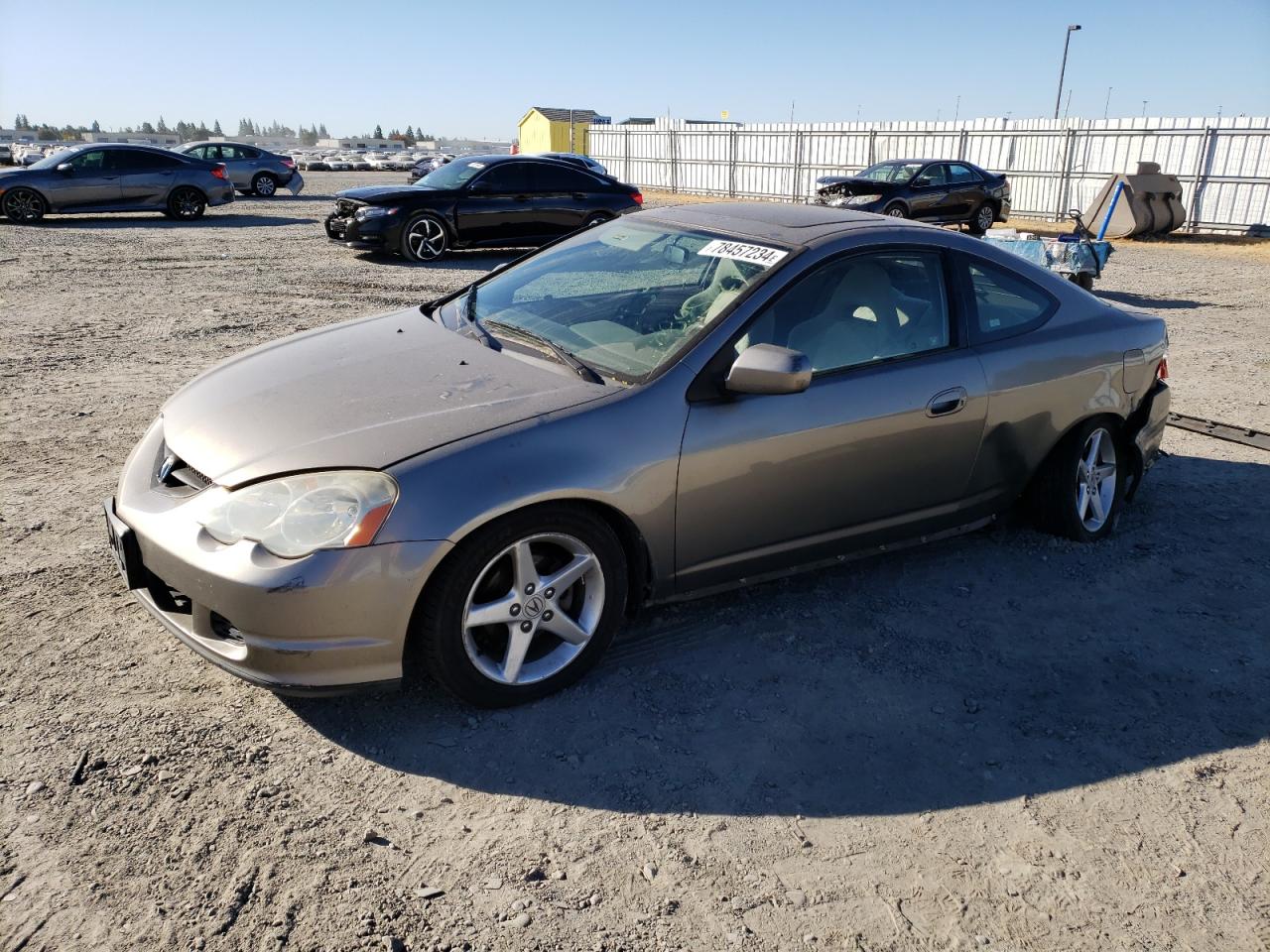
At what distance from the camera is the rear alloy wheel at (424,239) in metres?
13.8

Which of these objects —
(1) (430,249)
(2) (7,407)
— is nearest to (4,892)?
(2) (7,407)

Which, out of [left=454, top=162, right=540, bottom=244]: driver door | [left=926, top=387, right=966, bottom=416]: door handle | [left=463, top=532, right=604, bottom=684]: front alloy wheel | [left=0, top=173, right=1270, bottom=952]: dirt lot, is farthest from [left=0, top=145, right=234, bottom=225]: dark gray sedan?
[left=926, top=387, right=966, bottom=416]: door handle

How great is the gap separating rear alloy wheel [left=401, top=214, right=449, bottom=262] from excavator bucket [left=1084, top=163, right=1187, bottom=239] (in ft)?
45.8

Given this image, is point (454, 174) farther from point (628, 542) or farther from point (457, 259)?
point (628, 542)

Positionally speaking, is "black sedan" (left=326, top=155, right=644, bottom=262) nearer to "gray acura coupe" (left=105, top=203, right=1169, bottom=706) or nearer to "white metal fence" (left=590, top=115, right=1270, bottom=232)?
"gray acura coupe" (left=105, top=203, right=1169, bottom=706)

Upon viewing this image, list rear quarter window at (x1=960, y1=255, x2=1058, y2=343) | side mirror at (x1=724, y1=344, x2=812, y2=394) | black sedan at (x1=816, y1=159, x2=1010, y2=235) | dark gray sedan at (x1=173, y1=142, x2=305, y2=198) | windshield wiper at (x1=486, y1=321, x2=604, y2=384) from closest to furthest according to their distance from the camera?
side mirror at (x1=724, y1=344, x2=812, y2=394), windshield wiper at (x1=486, y1=321, x2=604, y2=384), rear quarter window at (x1=960, y1=255, x2=1058, y2=343), black sedan at (x1=816, y1=159, x2=1010, y2=235), dark gray sedan at (x1=173, y1=142, x2=305, y2=198)

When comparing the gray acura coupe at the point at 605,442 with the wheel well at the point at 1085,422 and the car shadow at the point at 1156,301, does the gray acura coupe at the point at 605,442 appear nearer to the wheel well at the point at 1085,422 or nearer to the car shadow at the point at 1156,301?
the wheel well at the point at 1085,422

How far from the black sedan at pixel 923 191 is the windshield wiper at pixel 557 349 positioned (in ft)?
53.4

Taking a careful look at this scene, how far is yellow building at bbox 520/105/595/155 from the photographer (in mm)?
39562

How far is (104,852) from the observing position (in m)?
2.61

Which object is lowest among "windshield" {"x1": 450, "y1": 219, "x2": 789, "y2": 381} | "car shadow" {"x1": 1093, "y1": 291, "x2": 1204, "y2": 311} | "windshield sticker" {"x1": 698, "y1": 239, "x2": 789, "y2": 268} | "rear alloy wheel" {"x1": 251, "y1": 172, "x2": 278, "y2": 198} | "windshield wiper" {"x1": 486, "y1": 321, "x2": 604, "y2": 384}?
"car shadow" {"x1": 1093, "y1": 291, "x2": 1204, "y2": 311}

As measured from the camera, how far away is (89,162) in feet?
59.8

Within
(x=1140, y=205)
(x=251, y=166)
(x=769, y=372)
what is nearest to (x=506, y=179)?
(x=769, y=372)

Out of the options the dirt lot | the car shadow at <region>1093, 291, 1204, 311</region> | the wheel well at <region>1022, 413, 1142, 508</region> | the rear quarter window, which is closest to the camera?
the dirt lot
